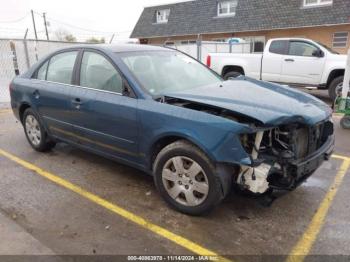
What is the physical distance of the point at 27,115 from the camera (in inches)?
199

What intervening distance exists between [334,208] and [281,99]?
50.6 inches

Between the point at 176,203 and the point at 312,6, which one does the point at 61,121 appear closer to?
the point at 176,203

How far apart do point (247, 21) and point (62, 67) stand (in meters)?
18.6

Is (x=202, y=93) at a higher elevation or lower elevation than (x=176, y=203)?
higher

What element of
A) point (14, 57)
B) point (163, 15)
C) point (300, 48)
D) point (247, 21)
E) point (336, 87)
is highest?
point (163, 15)

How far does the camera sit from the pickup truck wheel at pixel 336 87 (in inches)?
347

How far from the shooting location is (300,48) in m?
9.58

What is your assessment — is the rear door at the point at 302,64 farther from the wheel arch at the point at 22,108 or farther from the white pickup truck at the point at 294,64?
the wheel arch at the point at 22,108

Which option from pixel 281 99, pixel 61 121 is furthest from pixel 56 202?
pixel 281 99

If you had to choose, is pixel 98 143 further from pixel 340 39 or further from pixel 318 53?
pixel 340 39

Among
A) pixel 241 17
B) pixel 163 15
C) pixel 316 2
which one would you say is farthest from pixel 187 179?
pixel 163 15

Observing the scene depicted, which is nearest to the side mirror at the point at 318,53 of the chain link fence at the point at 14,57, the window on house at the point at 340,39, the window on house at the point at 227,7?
the chain link fence at the point at 14,57

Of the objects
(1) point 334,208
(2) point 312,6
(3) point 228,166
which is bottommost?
(1) point 334,208

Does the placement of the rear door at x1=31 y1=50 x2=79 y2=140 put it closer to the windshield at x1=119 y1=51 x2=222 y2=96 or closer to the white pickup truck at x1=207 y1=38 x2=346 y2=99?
the windshield at x1=119 y1=51 x2=222 y2=96
